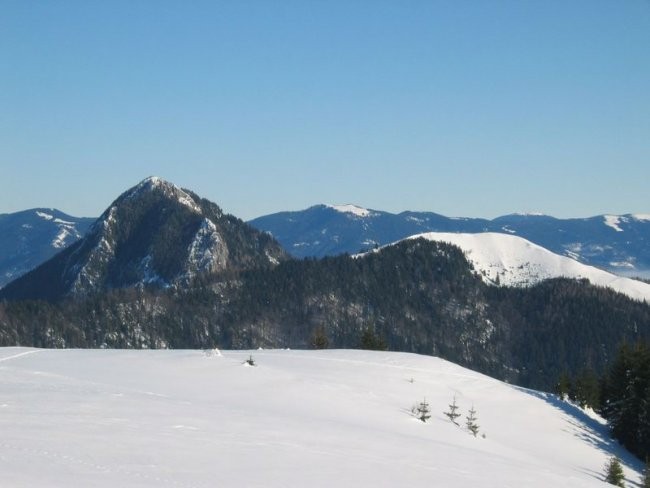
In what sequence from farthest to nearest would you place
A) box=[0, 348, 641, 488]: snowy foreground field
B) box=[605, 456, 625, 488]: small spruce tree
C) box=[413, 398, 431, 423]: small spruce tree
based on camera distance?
box=[605, 456, 625, 488]: small spruce tree < box=[413, 398, 431, 423]: small spruce tree < box=[0, 348, 641, 488]: snowy foreground field

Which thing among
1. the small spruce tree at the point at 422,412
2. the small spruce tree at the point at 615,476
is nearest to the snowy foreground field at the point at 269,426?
the small spruce tree at the point at 422,412

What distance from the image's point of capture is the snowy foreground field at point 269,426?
18.9 metres

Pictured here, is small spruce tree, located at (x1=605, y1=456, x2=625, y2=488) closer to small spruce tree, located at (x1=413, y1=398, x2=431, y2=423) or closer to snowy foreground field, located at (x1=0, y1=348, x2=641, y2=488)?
snowy foreground field, located at (x1=0, y1=348, x2=641, y2=488)

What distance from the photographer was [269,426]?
2639 cm

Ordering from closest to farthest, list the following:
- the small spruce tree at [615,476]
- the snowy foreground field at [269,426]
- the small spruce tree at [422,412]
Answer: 1. the snowy foreground field at [269,426]
2. the small spruce tree at [422,412]
3. the small spruce tree at [615,476]

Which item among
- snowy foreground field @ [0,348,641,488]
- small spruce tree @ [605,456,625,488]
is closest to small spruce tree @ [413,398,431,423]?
snowy foreground field @ [0,348,641,488]

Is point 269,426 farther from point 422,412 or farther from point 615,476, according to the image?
point 615,476

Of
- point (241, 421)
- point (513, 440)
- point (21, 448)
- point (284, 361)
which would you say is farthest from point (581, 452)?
point (21, 448)

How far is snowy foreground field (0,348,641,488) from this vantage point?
18875 mm

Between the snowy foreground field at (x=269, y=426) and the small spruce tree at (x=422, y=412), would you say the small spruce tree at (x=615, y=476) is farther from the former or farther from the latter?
the small spruce tree at (x=422, y=412)

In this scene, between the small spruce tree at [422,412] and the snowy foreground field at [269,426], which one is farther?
the small spruce tree at [422,412]

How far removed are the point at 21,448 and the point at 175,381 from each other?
63.0 ft

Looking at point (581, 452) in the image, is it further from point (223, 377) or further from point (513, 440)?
point (223, 377)

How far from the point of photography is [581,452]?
45.1 m
